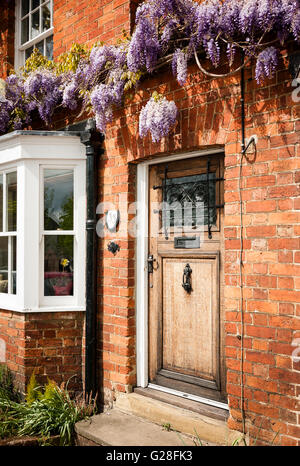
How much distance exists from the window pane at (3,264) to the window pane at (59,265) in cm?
57

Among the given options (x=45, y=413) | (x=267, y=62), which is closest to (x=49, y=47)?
(x=267, y=62)

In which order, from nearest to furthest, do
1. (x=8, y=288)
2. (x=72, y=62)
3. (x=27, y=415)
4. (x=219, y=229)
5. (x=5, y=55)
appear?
(x=219, y=229) < (x=27, y=415) < (x=72, y=62) < (x=8, y=288) < (x=5, y=55)

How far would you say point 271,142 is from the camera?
3.12 metres

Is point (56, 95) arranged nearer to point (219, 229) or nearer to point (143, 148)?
point (143, 148)

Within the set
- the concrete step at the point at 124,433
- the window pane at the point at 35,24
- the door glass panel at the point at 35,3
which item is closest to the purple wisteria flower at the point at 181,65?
the concrete step at the point at 124,433

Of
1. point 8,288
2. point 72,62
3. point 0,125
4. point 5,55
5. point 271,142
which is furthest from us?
point 5,55

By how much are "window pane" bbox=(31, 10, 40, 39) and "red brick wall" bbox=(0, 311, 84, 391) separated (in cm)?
379

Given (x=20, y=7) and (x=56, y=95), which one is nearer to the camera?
(x=56, y=95)

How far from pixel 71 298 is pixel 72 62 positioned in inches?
96.8

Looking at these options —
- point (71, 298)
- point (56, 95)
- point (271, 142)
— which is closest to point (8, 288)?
point (71, 298)

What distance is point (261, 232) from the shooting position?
3.15m

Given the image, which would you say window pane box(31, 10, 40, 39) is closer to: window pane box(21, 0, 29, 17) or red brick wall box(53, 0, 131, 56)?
window pane box(21, 0, 29, 17)

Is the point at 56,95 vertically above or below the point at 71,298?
above
